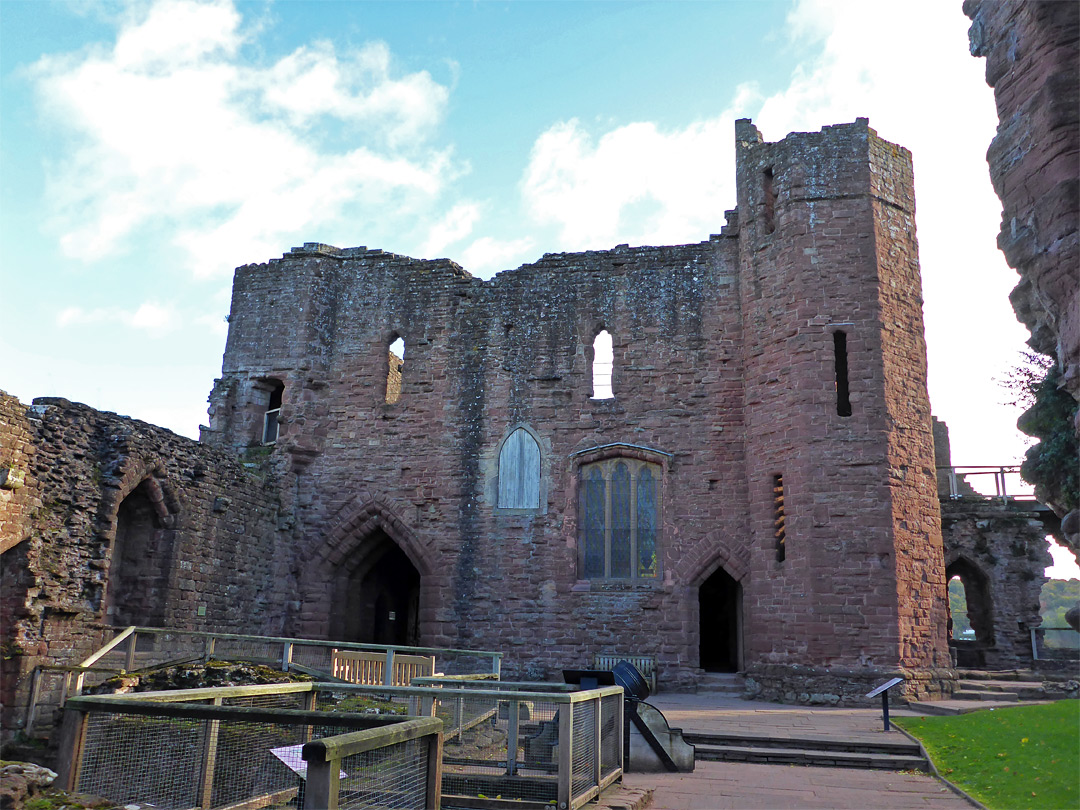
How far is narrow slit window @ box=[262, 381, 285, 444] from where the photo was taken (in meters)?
20.4

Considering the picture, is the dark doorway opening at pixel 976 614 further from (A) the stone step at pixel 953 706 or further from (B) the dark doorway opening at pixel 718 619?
(A) the stone step at pixel 953 706

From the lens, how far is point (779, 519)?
1611cm

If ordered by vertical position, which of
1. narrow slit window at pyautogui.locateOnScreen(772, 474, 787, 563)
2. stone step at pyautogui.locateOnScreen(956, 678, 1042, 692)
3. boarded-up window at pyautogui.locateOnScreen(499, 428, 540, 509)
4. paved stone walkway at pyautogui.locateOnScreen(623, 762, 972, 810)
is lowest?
paved stone walkway at pyautogui.locateOnScreen(623, 762, 972, 810)

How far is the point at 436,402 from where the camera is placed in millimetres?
19406

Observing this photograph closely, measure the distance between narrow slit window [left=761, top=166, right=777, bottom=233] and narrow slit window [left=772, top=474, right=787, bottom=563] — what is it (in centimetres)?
515

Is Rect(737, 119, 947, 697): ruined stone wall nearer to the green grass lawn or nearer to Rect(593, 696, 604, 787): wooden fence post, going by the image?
the green grass lawn

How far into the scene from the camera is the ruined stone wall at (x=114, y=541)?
11922mm

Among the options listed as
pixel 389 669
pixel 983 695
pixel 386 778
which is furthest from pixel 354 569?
pixel 386 778

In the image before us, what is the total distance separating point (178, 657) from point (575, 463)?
335 inches

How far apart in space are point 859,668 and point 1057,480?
33.7ft

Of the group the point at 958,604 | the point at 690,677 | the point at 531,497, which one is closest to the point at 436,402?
the point at 531,497

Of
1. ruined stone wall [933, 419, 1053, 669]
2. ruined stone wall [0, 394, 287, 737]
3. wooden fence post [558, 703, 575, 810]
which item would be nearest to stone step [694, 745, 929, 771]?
wooden fence post [558, 703, 575, 810]

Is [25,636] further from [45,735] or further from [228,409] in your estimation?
[228,409]

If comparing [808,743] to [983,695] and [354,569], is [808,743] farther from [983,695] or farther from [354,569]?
[354,569]
